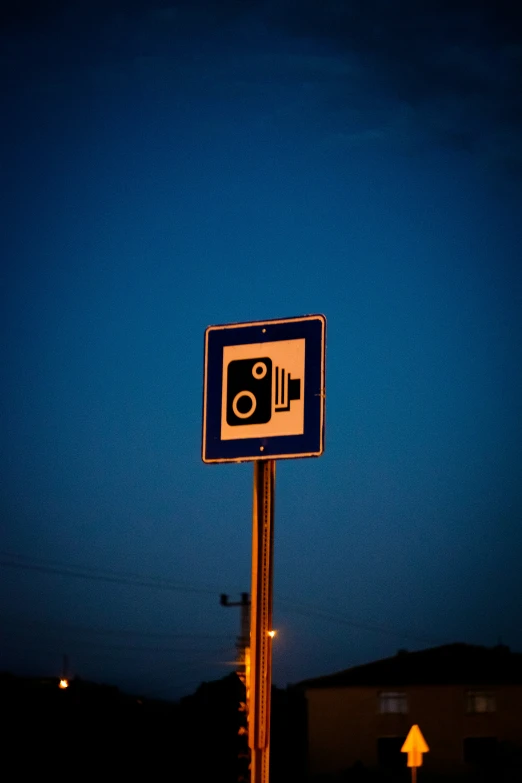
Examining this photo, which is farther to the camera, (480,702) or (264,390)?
(480,702)

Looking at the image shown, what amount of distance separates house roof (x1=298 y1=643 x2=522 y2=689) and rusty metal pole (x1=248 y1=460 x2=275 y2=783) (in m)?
47.0

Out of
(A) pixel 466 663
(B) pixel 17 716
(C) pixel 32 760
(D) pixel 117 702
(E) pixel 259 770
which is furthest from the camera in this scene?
(D) pixel 117 702

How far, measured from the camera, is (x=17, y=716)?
156 ft

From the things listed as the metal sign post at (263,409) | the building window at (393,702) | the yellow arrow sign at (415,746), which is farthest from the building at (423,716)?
the metal sign post at (263,409)

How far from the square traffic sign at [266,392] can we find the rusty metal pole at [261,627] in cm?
16

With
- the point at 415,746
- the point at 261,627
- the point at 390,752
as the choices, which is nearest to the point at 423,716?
the point at 390,752

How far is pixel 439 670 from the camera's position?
51.0 m

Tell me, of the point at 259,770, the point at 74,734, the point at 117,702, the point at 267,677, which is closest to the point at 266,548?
the point at 267,677

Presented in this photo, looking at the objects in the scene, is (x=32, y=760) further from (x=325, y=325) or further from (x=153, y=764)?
(x=325, y=325)

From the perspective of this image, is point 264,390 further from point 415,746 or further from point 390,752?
point 390,752

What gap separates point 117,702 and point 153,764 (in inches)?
286

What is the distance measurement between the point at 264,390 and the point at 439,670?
4893 cm

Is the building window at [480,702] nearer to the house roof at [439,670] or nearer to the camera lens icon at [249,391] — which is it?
the house roof at [439,670]

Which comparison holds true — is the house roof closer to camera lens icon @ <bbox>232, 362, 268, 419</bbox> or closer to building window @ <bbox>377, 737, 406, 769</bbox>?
building window @ <bbox>377, 737, 406, 769</bbox>
